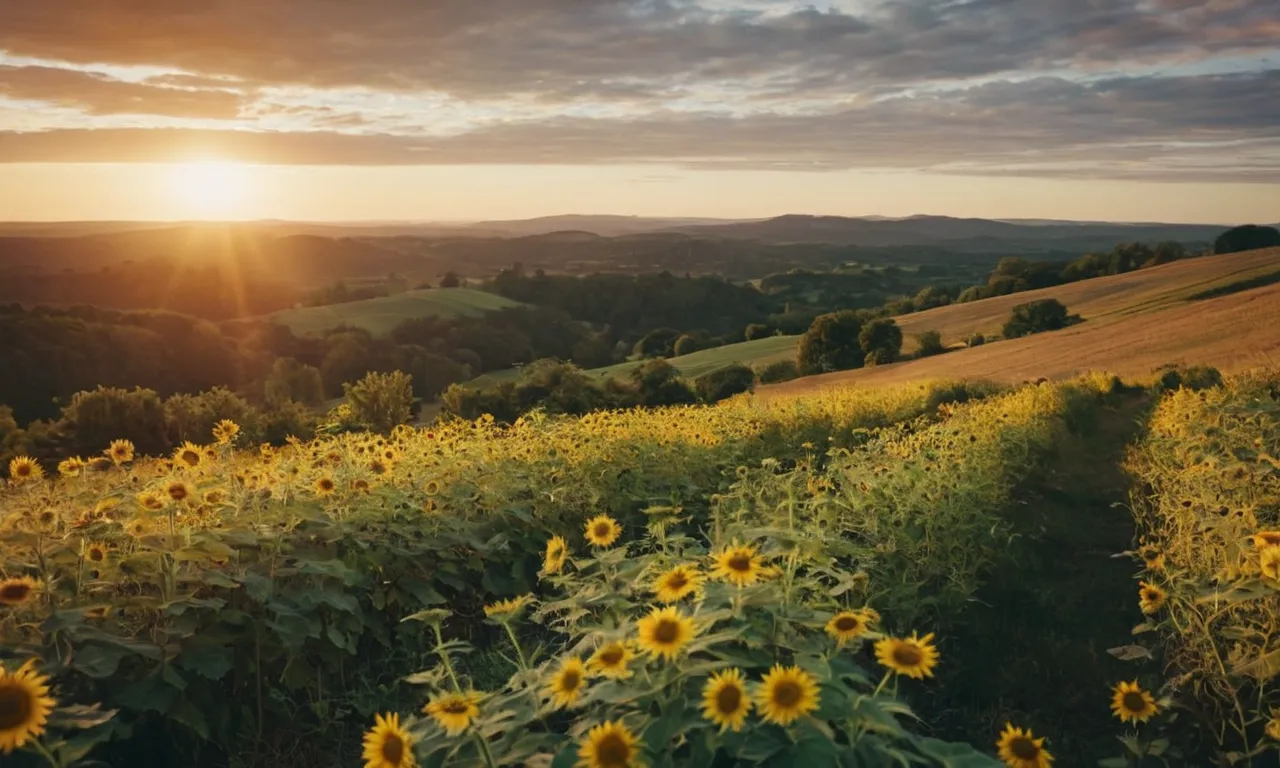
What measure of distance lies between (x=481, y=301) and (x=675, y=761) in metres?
76.9

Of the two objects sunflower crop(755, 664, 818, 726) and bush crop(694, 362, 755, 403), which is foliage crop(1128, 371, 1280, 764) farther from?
bush crop(694, 362, 755, 403)

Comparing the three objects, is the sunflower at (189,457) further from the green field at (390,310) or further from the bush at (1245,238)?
the green field at (390,310)

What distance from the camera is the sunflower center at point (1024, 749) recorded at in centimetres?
228

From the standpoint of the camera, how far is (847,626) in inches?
95.7

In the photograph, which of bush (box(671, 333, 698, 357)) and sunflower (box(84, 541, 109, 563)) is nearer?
sunflower (box(84, 541, 109, 563))

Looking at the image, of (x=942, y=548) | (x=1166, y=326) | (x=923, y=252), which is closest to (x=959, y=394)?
(x=942, y=548)

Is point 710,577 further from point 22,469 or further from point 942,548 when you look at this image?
point 22,469

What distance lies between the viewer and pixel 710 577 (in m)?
2.74

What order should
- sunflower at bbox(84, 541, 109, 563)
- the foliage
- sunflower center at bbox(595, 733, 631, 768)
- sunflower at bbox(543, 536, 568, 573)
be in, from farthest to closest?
the foliage → sunflower at bbox(84, 541, 109, 563) → sunflower at bbox(543, 536, 568, 573) → sunflower center at bbox(595, 733, 631, 768)

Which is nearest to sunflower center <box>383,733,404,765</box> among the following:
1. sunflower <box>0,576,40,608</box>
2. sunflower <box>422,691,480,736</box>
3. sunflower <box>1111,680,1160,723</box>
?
sunflower <box>422,691,480,736</box>

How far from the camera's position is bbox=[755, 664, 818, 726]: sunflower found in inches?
78.5

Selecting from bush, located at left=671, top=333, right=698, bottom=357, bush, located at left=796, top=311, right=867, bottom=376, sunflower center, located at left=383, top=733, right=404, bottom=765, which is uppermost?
sunflower center, located at left=383, top=733, right=404, bottom=765

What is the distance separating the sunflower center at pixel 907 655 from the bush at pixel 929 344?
3251cm

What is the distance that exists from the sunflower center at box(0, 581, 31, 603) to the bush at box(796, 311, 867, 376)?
3568 centimetres
